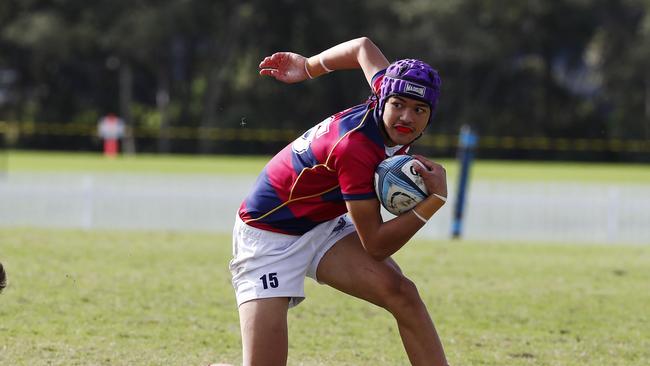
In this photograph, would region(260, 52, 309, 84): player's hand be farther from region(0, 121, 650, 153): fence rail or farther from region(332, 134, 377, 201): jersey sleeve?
region(0, 121, 650, 153): fence rail

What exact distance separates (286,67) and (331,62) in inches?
11.6

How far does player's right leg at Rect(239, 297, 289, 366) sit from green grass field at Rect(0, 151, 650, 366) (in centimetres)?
200

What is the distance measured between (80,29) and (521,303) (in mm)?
42842

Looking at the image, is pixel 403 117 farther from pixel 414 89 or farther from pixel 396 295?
pixel 396 295

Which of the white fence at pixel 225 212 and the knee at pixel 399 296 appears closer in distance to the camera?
the knee at pixel 399 296

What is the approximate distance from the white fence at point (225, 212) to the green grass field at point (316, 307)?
2165 mm

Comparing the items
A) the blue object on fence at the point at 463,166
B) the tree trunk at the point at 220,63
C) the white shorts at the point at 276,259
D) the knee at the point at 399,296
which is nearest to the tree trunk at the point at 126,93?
the tree trunk at the point at 220,63

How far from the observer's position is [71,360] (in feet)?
23.7

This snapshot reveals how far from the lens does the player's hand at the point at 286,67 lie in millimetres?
6156

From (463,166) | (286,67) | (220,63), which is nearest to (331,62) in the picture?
(286,67)

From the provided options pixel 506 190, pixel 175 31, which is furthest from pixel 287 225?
pixel 175 31

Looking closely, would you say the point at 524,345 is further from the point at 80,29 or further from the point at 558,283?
the point at 80,29

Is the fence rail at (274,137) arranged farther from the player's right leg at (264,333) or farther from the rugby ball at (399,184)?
the rugby ball at (399,184)

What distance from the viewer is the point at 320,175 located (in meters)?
5.32
